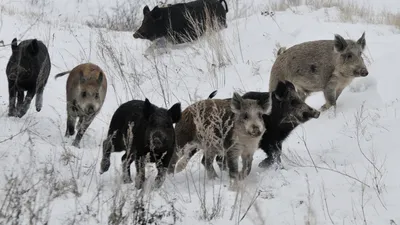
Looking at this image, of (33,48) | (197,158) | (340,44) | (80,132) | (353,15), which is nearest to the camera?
(197,158)

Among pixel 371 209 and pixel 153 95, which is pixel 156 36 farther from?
pixel 371 209

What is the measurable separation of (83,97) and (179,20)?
24.0ft

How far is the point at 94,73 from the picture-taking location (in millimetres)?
9281

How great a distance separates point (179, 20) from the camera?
627 inches

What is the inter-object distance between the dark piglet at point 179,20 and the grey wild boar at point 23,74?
577 centimetres

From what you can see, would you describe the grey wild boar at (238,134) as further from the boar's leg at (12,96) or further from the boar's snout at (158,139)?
the boar's leg at (12,96)

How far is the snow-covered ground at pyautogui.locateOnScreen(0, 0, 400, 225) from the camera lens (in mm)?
5422

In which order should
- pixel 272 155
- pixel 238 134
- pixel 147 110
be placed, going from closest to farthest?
pixel 147 110 → pixel 238 134 → pixel 272 155

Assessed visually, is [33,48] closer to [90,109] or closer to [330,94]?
[90,109]

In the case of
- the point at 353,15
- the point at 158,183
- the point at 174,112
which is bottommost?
the point at 158,183

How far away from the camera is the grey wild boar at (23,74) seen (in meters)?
9.19

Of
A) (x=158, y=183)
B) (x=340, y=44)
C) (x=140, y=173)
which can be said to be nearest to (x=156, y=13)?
(x=340, y=44)

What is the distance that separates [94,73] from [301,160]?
3327 mm

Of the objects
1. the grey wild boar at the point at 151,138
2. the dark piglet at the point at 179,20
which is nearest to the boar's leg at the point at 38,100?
the grey wild boar at the point at 151,138
